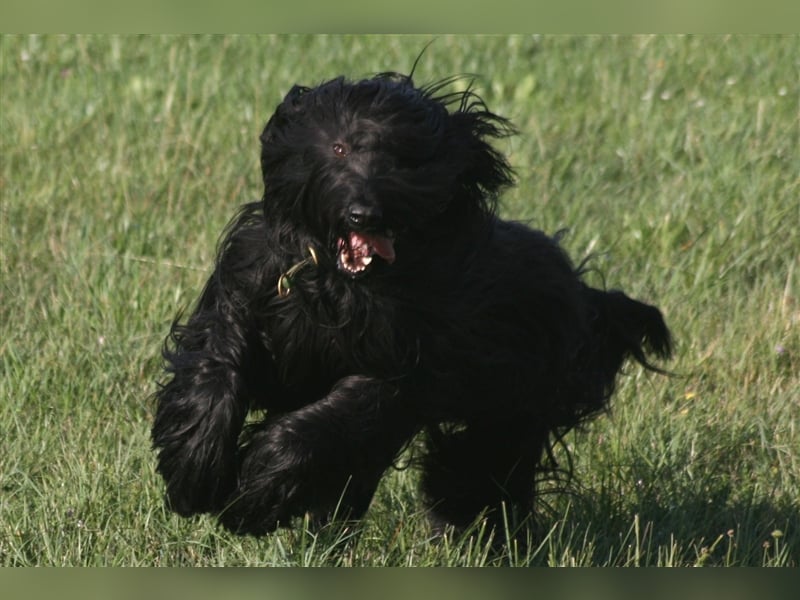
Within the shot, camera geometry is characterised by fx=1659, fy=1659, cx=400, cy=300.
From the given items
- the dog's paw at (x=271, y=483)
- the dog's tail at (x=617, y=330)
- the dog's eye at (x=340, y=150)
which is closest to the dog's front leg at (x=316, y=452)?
the dog's paw at (x=271, y=483)

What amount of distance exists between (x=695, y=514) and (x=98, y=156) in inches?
170

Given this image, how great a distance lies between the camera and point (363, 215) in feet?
14.3

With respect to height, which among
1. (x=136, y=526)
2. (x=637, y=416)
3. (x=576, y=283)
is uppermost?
(x=576, y=283)

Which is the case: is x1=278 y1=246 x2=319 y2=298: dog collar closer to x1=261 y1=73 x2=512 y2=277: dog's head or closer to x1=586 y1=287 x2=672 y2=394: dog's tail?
x1=261 y1=73 x2=512 y2=277: dog's head

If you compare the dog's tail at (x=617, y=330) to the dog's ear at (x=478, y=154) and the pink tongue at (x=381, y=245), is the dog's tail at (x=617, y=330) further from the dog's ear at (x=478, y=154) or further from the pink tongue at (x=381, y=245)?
the pink tongue at (x=381, y=245)

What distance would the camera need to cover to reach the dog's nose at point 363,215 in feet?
14.3

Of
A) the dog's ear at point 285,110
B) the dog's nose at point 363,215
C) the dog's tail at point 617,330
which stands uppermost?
the dog's ear at point 285,110

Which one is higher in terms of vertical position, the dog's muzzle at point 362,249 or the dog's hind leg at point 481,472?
the dog's muzzle at point 362,249

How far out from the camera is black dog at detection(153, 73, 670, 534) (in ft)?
14.9

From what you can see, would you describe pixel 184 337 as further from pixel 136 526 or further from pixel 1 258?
pixel 1 258

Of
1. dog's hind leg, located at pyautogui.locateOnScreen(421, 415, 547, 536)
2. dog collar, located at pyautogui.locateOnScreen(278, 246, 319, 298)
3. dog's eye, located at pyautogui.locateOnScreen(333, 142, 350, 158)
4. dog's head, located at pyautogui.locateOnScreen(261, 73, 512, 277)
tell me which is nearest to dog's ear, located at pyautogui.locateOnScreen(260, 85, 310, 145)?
dog's head, located at pyautogui.locateOnScreen(261, 73, 512, 277)

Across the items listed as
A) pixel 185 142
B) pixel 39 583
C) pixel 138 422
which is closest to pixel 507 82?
pixel 185 142

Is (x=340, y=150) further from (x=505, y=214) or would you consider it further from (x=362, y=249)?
(x=505, y=214)

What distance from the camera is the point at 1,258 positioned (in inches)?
299
